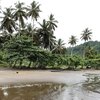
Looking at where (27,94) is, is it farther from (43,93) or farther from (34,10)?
(34,10)

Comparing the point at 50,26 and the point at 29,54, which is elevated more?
the point at 50,26

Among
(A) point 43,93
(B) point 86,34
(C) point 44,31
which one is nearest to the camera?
(A) point 43,93

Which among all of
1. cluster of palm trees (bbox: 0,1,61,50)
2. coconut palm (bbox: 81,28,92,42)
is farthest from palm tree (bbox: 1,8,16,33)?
coconut palm (bbox: 81,28,92,42)

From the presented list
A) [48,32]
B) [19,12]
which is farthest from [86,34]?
[19,12]

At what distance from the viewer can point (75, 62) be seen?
68750 millimetres

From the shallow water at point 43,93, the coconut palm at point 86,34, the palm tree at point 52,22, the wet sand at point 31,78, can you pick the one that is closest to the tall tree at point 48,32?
the palm tree at point 52,22

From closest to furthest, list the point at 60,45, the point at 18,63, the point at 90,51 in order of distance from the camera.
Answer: the point at 18,63 < the point at 60,45 < the point at 90,51

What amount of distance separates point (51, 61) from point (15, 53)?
10700mm

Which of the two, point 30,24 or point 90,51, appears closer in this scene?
point 30,24

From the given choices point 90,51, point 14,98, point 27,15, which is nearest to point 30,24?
point 27,15

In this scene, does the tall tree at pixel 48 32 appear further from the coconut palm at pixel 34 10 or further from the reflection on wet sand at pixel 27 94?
the reflection on wet sand at pixel 27 94

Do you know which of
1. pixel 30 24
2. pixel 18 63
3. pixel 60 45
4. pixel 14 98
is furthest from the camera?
pixel 60 45

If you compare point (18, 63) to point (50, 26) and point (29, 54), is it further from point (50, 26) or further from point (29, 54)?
point (50, 26)

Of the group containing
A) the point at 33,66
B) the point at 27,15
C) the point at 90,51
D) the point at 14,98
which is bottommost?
the point at 14,98
